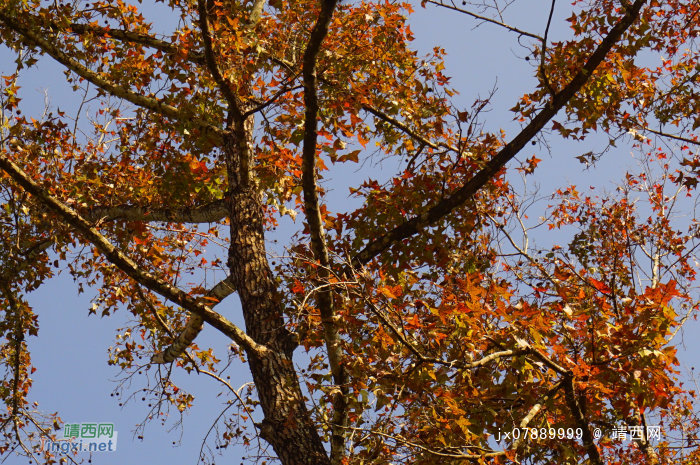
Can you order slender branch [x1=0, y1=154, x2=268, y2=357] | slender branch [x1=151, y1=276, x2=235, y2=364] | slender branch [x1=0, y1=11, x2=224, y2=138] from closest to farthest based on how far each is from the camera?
slender branch [x1=0, y1=154, x2=268, y2=357]
slender branch [x1=151, y1=276, x2=235, y2=364]
slender branch [x1=0, y1=11, x2=224, y2=138]

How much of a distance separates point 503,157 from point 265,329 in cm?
326

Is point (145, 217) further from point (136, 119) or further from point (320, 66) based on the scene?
point (320, 66)

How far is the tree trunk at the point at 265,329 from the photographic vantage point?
15.9 ft

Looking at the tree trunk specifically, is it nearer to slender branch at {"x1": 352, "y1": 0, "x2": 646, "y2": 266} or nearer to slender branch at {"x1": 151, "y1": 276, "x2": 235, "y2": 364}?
slender branch at {"x1": 151, "y1": 276, "x2": 235, "y2": 364}

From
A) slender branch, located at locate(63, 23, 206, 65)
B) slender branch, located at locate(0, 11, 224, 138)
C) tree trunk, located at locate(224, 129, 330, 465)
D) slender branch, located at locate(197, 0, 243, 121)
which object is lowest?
tree trunk, located at locate(224, 129, 330, 465)

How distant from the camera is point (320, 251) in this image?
4969 millimetres

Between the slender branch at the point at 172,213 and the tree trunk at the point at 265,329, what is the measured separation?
2.53 feet

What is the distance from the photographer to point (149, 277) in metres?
5.05

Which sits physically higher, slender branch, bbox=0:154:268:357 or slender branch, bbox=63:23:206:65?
slender branch, bbox=63:23:206:65

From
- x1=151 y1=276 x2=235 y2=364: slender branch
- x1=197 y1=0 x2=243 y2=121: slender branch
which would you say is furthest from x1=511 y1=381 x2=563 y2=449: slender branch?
x1=197 y1=0 x2=243 y2=121: slender branch

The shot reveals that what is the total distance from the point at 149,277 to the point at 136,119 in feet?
12.0

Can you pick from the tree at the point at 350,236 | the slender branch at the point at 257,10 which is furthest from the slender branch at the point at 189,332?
the slender branch at the point at 257,10

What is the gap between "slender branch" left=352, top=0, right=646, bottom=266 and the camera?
16.9 ft

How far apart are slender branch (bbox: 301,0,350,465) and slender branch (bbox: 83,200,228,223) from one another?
8.25 ft
